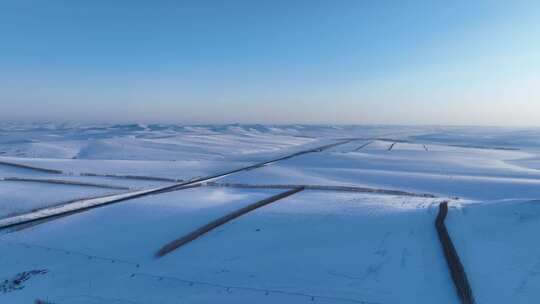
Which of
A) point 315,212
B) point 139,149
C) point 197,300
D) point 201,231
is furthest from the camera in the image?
point 139,149

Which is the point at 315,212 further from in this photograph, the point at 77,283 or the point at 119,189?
the point at 119,189

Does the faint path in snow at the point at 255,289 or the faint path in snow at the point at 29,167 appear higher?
the faint path in snow at the point at 29,167

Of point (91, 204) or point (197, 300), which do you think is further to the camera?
point (91, 204)

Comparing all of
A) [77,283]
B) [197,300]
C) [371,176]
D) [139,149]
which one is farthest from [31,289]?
[139,149]

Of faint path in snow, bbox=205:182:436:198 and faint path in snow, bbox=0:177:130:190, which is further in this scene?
faint path in snow, bbox=0:177:130:190

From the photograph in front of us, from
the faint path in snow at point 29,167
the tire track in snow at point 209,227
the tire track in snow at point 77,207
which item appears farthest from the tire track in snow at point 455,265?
the faint path in snow at point 29,167

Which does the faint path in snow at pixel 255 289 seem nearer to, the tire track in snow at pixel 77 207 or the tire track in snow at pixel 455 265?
the tire track in snow at pixel 455 265

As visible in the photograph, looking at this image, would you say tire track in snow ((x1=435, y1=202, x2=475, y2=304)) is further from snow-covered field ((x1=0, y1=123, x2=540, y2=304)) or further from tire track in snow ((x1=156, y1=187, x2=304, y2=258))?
tire track in snow ((x1=156, y1=187, x2=304, y2=258))

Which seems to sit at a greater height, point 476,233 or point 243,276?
point 476,233

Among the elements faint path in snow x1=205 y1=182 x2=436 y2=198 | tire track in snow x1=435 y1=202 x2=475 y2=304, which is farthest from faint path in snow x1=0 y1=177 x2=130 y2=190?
tire track in snow x1=435 y1=202 x2=475 y2=304

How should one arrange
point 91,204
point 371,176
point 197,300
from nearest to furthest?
1. point 197,300
2. point 91,204
3. point 371,176

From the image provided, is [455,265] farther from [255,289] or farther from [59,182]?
[59,182]
